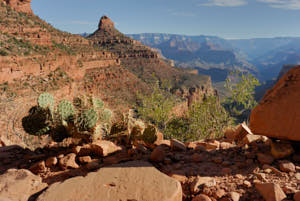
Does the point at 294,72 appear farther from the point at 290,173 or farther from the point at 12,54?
the point at 12,54

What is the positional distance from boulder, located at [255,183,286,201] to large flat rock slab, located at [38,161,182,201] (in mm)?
1259

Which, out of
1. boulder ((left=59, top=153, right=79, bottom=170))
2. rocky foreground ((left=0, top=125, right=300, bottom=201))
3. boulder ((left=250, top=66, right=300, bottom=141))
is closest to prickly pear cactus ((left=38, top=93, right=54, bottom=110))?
rocky foreground ((left=0, top=125, right=300, bottom=201))

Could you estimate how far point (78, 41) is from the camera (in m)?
56.1

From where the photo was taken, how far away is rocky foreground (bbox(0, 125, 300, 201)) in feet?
10.5

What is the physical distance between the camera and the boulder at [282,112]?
4.11 meters

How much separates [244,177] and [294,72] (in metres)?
2.60

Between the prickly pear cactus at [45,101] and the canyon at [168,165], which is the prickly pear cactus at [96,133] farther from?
the prickly pear cactus at [45,101]

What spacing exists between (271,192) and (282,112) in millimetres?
1841

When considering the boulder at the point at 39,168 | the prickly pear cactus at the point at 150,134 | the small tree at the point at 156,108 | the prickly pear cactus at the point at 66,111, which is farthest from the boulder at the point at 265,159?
the small tree at the point at 156,108

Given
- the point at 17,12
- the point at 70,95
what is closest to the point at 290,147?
the point at 70,95

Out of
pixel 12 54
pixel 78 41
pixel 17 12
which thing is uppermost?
pixel 17 12

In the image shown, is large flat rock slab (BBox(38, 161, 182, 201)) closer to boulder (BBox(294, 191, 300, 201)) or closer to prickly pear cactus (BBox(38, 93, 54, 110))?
boulder (BBox(294, 191, 300, 201))

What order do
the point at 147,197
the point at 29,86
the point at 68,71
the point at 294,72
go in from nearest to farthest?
the point at 147,197 < the point at 294,72 < the point at 29,86 < the point at 68,71

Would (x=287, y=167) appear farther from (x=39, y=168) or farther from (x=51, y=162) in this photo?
(x=39, y=168)
